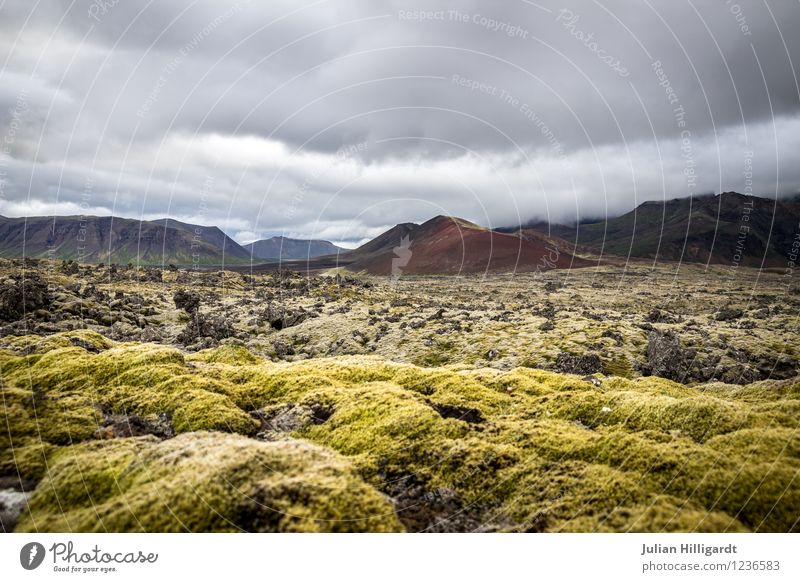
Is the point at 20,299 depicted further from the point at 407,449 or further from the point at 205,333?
the point at 407,449

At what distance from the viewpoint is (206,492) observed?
236 inches

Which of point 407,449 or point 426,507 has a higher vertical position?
point 407,449

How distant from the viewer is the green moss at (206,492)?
5.79 m

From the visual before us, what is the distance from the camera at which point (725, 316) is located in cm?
4600

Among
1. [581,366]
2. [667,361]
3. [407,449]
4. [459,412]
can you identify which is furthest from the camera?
[667,361]

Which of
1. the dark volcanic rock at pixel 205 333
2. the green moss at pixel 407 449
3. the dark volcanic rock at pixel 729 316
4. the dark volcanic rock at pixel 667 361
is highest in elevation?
the dark volcanic rock at pixel 729 316

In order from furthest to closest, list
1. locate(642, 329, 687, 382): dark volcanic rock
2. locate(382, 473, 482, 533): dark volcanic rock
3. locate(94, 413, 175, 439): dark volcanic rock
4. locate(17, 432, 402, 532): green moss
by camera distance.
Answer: locate(642, 329, 687, 382): dark volcanic rock → locate(94, 413, 175, 439): dark volcanic rock → locate(382, 473, 482, 533): dark volcanic rock → locate(17, 432, 402, 532): green moss

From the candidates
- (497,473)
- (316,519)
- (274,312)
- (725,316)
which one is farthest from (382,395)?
(725,316)

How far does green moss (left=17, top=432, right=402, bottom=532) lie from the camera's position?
19.0ft

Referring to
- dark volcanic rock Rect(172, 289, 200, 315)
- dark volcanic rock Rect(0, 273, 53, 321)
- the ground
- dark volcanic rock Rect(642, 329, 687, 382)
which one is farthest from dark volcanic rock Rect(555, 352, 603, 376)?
dark volcanic rock Rect(172, 289, 200, 315)


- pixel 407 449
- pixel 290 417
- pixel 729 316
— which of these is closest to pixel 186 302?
pixel 290 417

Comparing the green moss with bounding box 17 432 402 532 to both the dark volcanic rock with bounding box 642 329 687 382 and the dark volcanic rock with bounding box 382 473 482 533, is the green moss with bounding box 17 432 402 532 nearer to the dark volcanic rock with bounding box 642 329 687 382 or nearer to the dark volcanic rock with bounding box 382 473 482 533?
the dark volcanic rock with bounding box 382 473 482 533

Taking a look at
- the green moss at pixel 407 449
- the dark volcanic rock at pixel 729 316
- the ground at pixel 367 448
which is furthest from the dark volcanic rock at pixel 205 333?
the dark volcanic rock at pixel 729 316

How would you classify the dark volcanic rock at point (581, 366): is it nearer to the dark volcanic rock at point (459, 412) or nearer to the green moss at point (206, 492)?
the dark volcanic rock at point (459, 412)
